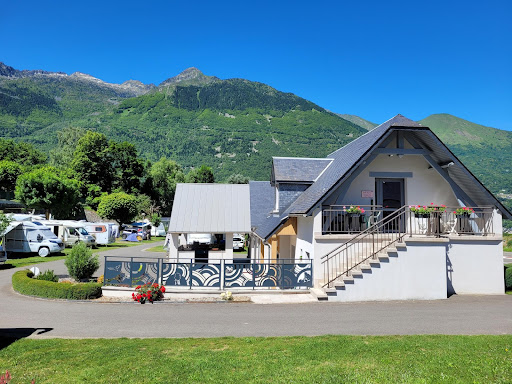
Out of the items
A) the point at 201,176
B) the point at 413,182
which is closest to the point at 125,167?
the point at 201,176

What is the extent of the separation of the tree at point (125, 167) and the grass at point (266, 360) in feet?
229

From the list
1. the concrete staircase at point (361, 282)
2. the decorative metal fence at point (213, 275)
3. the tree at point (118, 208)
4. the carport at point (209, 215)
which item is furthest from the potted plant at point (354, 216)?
the tree at point (118, 208)

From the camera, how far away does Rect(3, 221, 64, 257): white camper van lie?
94.0 feet

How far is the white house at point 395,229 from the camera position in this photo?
14.1m

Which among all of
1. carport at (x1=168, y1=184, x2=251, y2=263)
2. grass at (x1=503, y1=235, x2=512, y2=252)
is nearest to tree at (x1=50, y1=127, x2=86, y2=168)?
carport at (x1=168, y1=184, x2=251, y2=263)

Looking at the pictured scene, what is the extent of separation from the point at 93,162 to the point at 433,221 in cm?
6852

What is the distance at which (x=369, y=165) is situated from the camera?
17062 mm

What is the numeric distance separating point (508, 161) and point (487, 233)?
123120 mm

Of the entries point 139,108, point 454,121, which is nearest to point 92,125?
point 139,108

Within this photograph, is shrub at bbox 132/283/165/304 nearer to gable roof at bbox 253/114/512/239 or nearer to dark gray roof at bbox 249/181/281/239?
gable roof at bbox 253/114/512/239

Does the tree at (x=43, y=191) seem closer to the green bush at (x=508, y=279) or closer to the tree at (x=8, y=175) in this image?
the tree at (x=8, y=175)

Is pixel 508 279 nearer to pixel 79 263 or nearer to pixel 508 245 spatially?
pixel 79 263

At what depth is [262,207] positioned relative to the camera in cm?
2531

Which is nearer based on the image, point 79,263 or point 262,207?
point 79,263
